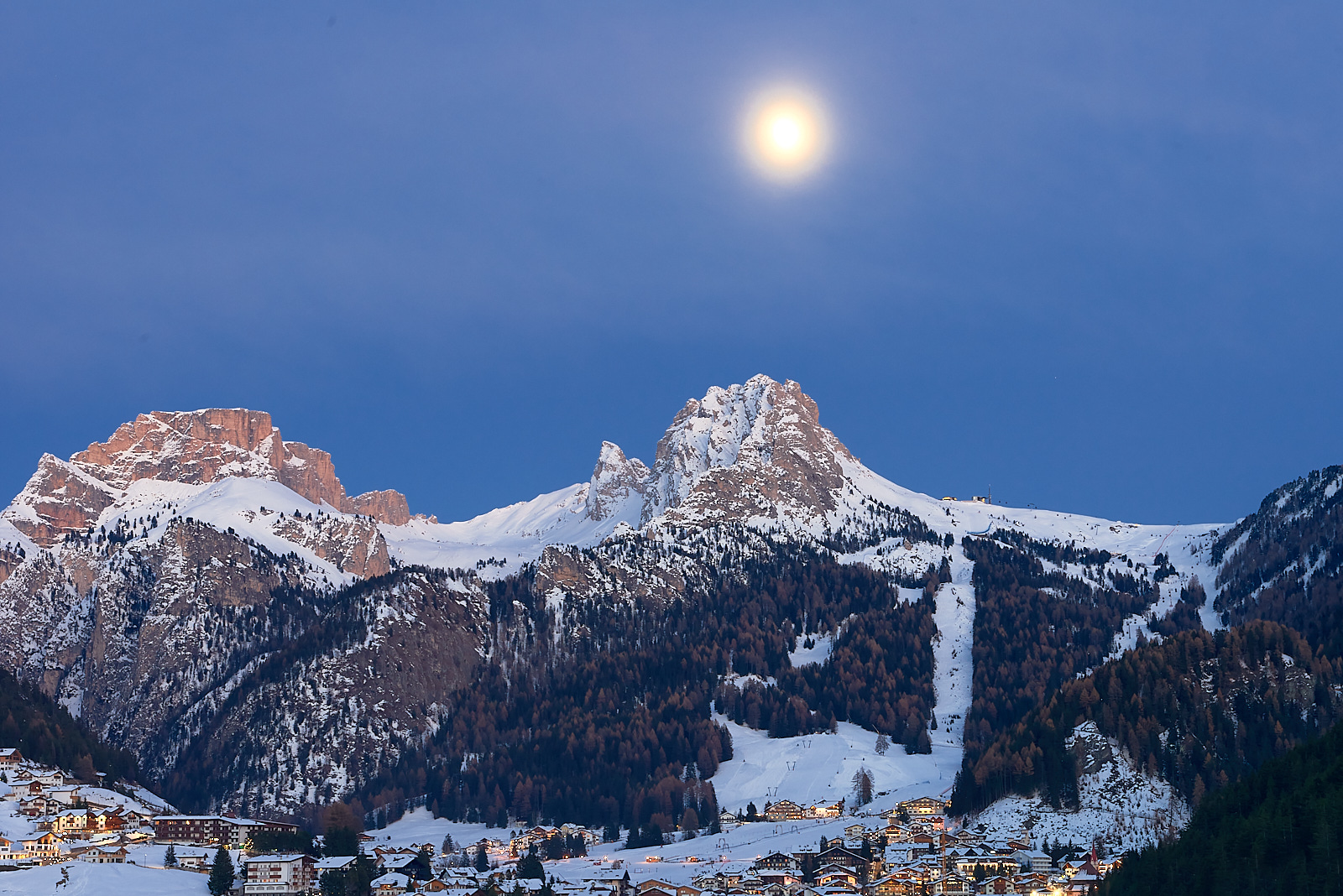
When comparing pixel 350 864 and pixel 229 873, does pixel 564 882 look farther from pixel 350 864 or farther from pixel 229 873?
pixel 229 873

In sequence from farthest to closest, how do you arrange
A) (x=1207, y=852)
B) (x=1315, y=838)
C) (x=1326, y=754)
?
(x=1326, y=754)
(x=1207, y=852)
(x=1315, y=838)

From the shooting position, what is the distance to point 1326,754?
163m

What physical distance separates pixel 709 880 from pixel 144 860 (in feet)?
202

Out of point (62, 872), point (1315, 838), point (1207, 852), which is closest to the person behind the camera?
point (1315, 838)

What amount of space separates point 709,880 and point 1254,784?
59.7m

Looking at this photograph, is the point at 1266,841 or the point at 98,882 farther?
the point at 98,882

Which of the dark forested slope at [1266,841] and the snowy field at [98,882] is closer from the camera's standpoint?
the dark forested slope at [1266,841]

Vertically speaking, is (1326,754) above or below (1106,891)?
above

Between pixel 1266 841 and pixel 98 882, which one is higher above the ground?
pixel 98 882

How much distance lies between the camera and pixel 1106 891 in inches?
6038

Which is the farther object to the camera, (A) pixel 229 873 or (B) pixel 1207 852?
(A) pixel 229 873

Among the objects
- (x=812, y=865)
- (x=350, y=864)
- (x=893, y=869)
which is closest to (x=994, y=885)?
(x=893, y=869)

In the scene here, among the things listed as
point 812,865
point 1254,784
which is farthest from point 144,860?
point 1254,784

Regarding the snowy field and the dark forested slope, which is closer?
the dark forested slope
